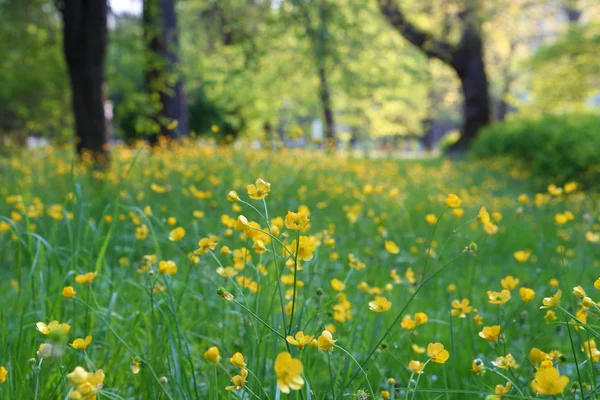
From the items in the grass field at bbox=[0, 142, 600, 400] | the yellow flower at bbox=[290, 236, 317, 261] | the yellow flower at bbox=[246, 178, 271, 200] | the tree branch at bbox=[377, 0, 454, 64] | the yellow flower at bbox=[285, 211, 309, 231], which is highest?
the tree branch at bbox=[377, 0, 454, 64]

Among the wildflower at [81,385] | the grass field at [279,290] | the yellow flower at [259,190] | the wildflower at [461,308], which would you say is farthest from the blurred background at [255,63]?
the wildflower at [81,385]

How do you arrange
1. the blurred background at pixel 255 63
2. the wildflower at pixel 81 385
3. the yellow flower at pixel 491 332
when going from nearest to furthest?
1. the wildflower at pixel 81 385
2. the yellow flower at pixel 491 332
3. the blurred background at pixel 255 63

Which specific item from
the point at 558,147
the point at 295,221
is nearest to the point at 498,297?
the point at 295,221

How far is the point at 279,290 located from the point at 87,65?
5.88 meters

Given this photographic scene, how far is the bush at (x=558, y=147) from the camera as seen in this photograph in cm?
688

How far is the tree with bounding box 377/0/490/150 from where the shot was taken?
1537 centimetres

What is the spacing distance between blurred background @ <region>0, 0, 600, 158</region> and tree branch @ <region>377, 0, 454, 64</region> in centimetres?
4

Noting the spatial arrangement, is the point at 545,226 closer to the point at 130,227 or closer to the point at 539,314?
the point at 539,314

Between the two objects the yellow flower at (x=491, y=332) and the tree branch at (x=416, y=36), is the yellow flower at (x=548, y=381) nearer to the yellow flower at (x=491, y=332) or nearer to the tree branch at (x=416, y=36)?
the yellow flower at (x=491, y=332)

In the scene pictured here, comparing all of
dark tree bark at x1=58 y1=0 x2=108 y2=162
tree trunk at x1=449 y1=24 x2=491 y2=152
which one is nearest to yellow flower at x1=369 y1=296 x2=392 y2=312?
dark tree bark at x1=58 y1=0 x2=108 y2=162

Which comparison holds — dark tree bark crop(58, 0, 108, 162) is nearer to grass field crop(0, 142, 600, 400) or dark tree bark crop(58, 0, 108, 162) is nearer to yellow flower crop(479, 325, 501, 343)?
grass field crop(0, 142, 600, 400)

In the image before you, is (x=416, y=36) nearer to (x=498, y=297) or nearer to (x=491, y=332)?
(x=498, y=297)

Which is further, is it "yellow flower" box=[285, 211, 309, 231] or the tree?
the tree

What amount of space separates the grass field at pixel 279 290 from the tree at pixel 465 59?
29.6ft
